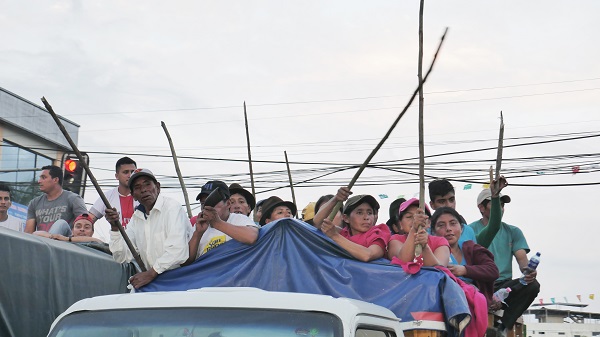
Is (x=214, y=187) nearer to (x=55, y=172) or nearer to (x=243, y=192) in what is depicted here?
(x=243, y=192)

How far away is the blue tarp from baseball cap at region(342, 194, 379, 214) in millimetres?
497

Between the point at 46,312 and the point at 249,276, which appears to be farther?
the point at 46,312

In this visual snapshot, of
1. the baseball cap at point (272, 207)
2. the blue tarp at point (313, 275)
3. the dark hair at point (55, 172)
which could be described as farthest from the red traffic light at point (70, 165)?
the blue tarp at point (313, 275)

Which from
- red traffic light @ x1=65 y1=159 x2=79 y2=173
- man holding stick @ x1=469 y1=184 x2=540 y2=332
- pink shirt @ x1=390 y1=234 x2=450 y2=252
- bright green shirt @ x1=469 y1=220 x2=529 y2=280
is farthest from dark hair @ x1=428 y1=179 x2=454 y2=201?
red traffic light @ x1=65 y1=159 x2=79 y2=173

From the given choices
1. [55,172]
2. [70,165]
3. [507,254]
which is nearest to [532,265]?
[507,254]

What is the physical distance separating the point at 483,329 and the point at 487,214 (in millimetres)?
3323

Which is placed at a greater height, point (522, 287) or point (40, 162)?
point (40, 162)

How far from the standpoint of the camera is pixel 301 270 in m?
6.18

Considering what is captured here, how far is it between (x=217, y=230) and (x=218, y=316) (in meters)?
2.54

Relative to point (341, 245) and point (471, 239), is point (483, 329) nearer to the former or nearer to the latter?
point (341, 245)

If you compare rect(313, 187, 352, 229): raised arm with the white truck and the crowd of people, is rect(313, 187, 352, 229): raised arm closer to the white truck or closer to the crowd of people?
the crowd of people

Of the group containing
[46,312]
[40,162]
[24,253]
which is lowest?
[46,312]

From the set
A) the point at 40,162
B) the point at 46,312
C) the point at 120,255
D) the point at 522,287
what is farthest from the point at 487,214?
the point at 40,162

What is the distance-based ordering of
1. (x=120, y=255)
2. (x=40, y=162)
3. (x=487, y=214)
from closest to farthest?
(x=120, y=255) → (x=487, y=214) → (x=40, y=162)
